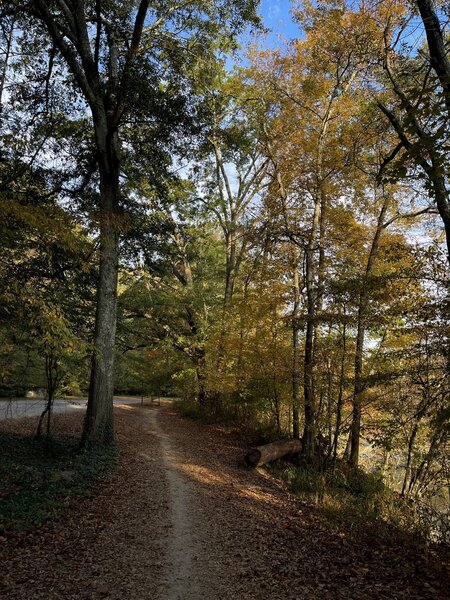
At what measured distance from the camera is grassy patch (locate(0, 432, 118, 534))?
18.5ft

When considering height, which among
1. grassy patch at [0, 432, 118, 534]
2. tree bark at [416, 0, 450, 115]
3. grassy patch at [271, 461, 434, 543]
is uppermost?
tree bark at [416, 0, 450, 115]

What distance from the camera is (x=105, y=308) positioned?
31.9ft

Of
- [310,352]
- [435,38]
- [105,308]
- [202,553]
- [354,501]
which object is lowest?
[354,501]

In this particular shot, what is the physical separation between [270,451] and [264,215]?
8.38 m

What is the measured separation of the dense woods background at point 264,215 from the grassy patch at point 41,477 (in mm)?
871

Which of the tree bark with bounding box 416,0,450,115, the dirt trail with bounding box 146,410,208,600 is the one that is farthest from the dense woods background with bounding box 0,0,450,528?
the dirt trail with bounding box 146,410,208,600

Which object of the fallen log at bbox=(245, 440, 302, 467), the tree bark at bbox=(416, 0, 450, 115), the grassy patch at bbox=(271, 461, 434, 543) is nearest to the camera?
the tree bark at bbox=(416, 0, 450, 115)

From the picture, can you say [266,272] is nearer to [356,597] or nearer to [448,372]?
[448,372]

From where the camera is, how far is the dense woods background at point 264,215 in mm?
7008

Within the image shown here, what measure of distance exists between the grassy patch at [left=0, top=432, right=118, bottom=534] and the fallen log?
3.55 m

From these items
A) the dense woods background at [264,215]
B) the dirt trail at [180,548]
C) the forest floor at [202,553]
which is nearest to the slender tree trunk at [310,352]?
the dense woods background at [264,215]

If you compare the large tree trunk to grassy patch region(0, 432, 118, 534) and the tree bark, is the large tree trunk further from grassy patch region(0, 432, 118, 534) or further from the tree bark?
the tree bark

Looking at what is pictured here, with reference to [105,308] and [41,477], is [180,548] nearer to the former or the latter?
[41,477]

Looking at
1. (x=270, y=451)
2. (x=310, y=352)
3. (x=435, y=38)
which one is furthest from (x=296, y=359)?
(x=435, y=38)
